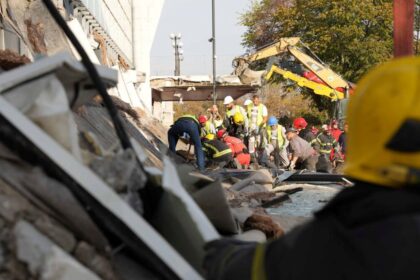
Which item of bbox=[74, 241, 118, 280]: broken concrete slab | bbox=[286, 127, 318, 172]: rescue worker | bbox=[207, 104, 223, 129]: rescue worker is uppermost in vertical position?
bbox=[74, 241, 118, 280]: broken concrete slab

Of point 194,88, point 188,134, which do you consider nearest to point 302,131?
point 188,134

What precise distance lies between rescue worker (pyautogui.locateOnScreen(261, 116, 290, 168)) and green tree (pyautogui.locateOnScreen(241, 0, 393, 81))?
1918cm

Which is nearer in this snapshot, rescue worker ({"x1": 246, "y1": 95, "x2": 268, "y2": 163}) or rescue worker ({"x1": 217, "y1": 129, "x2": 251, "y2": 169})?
rescue worker ({"x1": 217, "y1": 129, "x2": 251, "y2": 169})

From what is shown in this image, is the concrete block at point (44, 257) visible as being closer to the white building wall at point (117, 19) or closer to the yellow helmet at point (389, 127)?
the yellow helmet at point (389, 127)

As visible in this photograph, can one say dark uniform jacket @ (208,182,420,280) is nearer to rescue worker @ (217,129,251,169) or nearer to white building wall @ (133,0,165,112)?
rescue worker @ (217,129,251,169)

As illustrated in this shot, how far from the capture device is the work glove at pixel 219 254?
5.21 feet

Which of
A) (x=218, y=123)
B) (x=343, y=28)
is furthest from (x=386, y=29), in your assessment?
(x=218, y=123)

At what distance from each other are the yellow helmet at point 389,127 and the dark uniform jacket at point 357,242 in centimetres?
4

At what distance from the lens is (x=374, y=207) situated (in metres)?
1.30

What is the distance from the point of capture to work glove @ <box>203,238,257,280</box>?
159cm

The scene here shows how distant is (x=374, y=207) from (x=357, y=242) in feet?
0.27

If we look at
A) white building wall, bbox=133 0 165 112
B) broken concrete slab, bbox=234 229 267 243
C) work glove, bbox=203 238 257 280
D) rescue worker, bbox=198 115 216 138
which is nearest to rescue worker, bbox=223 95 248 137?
rescue worker, bbox=198 115 216 138

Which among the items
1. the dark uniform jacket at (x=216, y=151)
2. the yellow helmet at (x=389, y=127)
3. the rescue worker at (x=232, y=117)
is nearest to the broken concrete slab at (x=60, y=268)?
the yellow helmet at (x=389, y=127)

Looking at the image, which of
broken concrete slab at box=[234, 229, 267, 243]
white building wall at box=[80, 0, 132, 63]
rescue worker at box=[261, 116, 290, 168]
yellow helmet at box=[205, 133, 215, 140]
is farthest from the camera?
white building wall at box=[80, 0, 132, 63]
